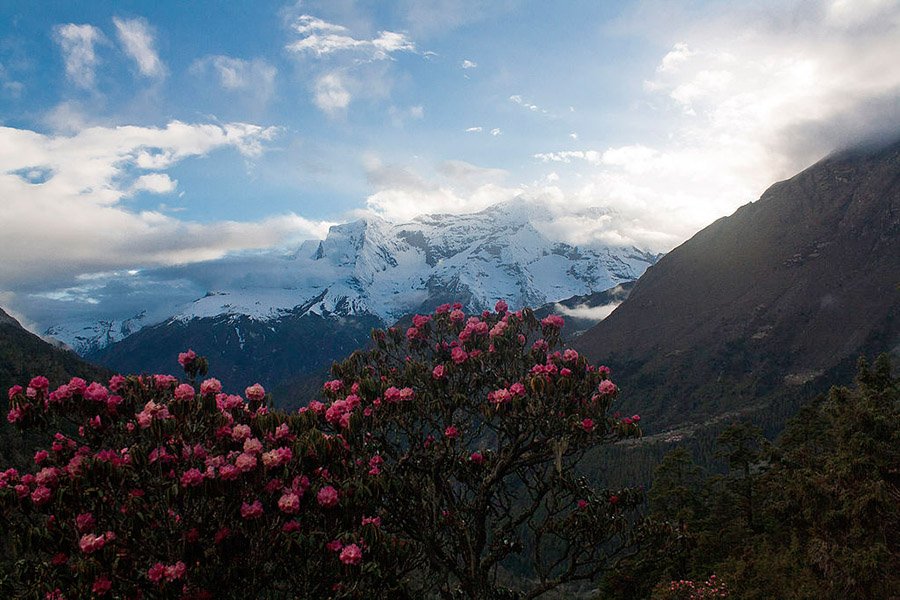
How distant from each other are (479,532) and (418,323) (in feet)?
14.5

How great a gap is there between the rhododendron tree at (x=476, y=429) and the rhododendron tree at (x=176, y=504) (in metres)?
1.65

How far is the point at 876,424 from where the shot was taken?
78.2 feet

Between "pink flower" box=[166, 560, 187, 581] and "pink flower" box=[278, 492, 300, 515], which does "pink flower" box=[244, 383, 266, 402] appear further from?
"pink flower" box=[166, 560, 187, 581]

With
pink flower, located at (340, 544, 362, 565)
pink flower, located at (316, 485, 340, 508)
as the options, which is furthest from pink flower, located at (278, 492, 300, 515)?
pink flower, located at (340, 544, 362, 565)

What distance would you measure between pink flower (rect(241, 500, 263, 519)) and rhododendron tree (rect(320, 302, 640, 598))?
2.28 m

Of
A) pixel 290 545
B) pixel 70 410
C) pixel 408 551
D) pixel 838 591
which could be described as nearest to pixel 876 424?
pixel 838 591

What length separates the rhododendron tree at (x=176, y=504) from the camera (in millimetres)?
7262

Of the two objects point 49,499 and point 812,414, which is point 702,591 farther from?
point 812,414

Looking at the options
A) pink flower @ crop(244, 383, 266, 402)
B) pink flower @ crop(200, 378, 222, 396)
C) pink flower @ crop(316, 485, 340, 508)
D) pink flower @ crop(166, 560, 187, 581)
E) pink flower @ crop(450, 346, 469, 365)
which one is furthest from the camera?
pink flower @ crop(450, 346, 469, 365)

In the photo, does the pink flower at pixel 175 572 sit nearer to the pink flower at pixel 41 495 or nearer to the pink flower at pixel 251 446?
the pink flower at pixel 251 446

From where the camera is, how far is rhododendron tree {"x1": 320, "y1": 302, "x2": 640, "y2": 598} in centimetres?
1003

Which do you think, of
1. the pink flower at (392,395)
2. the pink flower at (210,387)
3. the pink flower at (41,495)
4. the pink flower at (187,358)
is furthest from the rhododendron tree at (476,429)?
the pink flower at (41,495)

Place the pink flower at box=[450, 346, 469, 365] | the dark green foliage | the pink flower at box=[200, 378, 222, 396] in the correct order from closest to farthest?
the pink flower at box=[200, 378, 222, 396] < the pink flower at box=[450, 346, 469, 365] < the dark green foliage

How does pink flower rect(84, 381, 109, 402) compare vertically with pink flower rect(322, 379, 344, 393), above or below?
above
